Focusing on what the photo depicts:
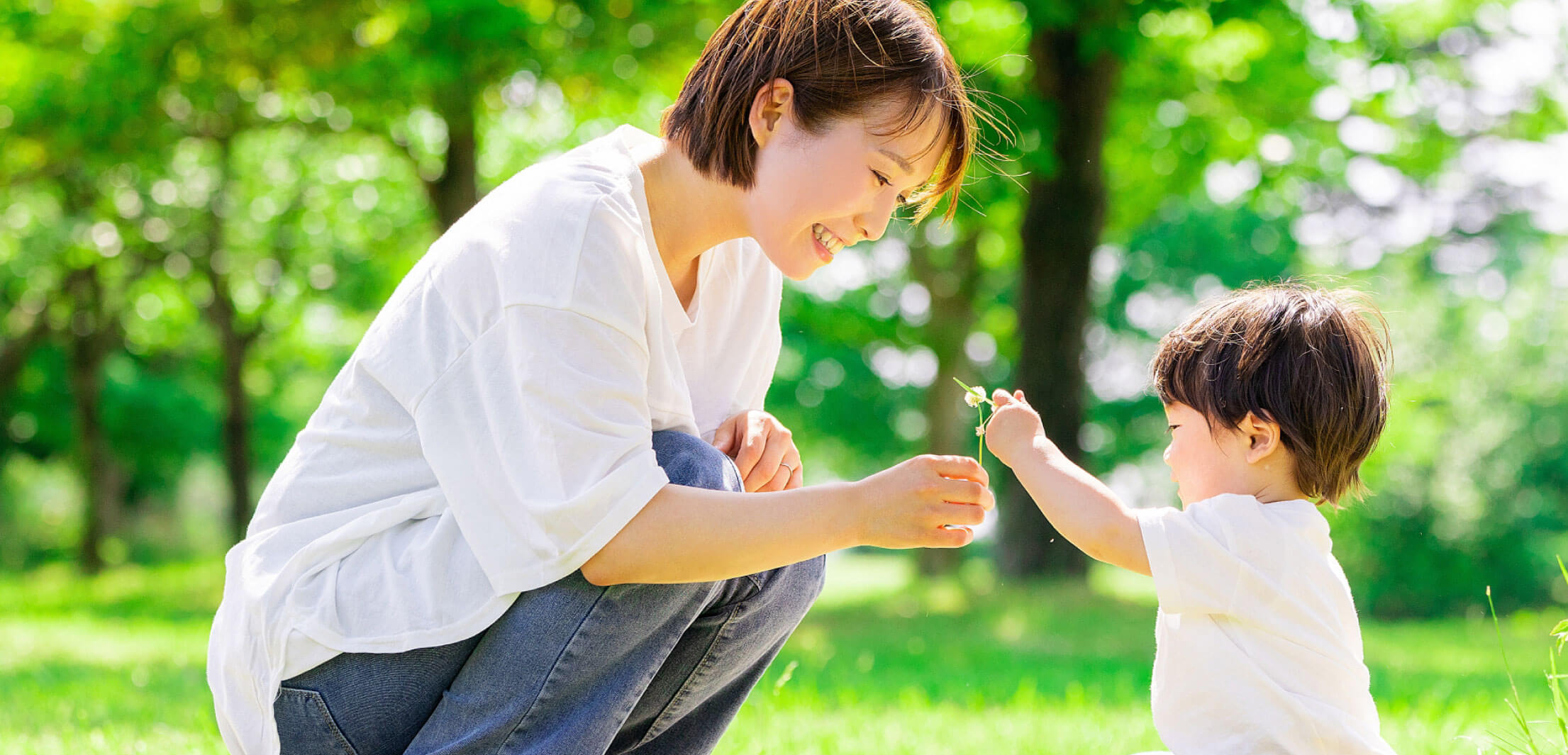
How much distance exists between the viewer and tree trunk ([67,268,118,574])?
15055mm

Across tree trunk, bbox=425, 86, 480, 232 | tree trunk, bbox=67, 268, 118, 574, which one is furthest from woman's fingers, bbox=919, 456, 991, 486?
tree trunk, bbox=67, 268, 118, 574

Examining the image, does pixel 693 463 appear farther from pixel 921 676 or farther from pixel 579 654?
pixel 921 676

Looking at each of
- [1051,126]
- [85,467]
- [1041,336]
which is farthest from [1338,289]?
[85,467]

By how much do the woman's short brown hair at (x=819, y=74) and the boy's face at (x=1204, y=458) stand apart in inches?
25.0

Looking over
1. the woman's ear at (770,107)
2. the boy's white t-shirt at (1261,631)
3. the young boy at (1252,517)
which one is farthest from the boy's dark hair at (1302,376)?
the woman's ear at (770,107)

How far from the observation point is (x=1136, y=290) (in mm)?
19047

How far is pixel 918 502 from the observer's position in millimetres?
1706

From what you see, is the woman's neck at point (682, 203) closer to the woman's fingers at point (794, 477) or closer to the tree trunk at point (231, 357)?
the woman's fingers at point (794, 477)

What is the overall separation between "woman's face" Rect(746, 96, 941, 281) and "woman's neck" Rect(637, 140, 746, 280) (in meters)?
0.05

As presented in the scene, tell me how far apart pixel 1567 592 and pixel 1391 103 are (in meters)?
5.42

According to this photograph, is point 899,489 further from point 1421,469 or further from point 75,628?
point 1421,469

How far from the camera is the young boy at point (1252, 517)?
1.92 m

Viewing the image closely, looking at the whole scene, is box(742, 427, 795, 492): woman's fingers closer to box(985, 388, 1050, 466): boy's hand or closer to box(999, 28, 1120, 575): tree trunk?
box(985, 388, 1050, 466): boy's hand

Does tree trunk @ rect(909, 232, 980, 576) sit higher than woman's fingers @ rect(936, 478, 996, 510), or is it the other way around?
woman's fingers @ rect(936, 478, 996, 510)
